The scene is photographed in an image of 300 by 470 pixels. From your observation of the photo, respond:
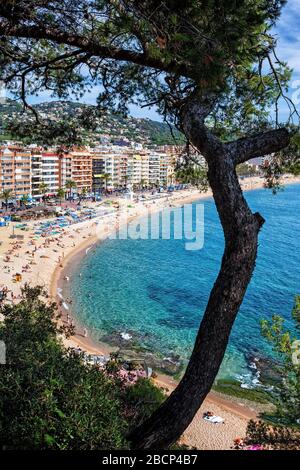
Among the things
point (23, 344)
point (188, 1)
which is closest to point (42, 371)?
point (23, 344)

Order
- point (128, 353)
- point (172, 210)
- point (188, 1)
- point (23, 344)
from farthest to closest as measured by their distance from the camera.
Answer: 1. point (172, 210)
2. point (128, 353)
3. point (23, 344)
4. point (188, 1)

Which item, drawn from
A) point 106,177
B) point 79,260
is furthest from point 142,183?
point 79,260

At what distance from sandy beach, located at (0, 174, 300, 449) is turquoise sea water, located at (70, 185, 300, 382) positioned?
3.75ft

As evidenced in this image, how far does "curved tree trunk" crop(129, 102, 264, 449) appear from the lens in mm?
2572

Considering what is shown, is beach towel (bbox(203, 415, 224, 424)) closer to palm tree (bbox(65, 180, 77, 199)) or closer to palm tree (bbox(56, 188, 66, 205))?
palm tree (bbox(56, 188, 66, 205))

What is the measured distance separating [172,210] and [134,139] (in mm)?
62782

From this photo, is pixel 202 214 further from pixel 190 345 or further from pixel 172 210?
pixel 190 345

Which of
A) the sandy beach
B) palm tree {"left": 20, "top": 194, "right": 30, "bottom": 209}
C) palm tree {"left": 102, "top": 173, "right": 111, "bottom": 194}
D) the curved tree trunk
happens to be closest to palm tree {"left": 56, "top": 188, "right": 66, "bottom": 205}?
palm tree {"left": 20, "top": 194, "right": 30, "bottom": 209}

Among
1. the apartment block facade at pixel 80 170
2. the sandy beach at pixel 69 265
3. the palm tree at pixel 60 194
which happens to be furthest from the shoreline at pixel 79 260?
the palm tree at pixel 60 194

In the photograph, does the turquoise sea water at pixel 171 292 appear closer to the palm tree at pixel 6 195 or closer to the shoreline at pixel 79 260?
the shoreline at pixel 79 260

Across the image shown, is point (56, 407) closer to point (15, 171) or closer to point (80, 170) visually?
point (15, 171)

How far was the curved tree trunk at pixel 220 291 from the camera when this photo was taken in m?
2.57

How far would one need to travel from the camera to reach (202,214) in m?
59.0

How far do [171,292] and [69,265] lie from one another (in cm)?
847
